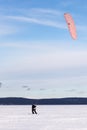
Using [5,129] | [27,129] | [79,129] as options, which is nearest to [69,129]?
[79,129]

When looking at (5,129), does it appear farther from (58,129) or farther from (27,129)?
(58,129)

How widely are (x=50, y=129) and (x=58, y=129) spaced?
0.49m

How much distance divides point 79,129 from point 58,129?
4.18 ft

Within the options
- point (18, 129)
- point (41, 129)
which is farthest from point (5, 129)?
point (41, 129)

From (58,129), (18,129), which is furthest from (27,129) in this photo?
(58,129)

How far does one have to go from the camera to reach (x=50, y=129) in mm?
21469

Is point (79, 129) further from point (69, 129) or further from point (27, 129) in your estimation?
point (27, 129)

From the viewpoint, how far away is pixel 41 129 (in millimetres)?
21547

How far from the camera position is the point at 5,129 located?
2158 cm

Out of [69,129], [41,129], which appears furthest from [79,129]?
[41,129]

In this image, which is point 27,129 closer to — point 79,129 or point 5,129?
point 5,129

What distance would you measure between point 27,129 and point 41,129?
92 centimetres

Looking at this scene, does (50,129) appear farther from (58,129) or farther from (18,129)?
(18,129)

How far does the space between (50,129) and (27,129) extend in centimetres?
146
